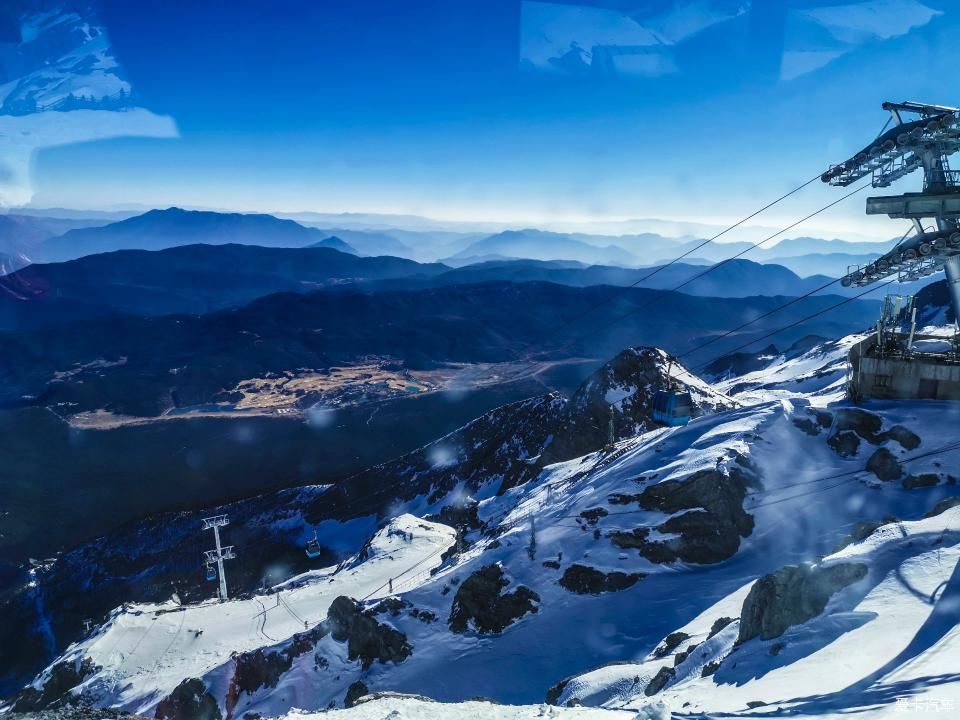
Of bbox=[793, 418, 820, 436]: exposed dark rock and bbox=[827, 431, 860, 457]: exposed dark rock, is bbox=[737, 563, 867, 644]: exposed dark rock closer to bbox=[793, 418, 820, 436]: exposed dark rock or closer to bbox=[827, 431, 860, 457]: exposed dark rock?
bbox=[827, 431, 860, 457]: exposed dark rock

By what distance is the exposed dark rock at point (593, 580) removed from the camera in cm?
2522

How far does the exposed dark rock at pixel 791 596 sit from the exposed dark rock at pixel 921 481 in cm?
1360

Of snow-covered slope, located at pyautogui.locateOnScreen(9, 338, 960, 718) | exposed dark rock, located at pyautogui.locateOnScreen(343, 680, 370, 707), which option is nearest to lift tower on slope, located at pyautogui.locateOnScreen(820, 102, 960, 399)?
snow-covered slope, located at pyautogui.locateOnScreen(9, 338, 960, 718)

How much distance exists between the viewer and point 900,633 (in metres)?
10.9

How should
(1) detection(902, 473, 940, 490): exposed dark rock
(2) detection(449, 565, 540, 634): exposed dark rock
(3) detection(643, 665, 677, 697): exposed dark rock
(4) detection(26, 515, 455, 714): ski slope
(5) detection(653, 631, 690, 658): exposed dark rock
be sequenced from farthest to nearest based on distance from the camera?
(4) detection(26, 515, 455, 714): ski slope, (2) detection(449, 565, 540, 634): exposed dark rock, (1) detection(902, 473, 940, 490): exposed dark rock, (5) detection(653, 631, 690, 658): exposed dark rock, (3) detection(643, 665, 677, 697): exposed dark rock

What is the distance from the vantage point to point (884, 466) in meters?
25.2

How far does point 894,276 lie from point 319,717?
20.4 meters

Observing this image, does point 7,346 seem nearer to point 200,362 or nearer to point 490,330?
point 200,362

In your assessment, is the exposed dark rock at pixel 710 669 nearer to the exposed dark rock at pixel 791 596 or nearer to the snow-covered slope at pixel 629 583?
the snow-covered slope at pixel 629 583

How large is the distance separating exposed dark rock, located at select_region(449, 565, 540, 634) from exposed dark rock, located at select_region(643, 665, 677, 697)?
32.7 feet

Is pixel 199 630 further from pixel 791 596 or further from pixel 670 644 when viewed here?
pixel 791 596

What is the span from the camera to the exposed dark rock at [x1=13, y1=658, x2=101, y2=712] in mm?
32094

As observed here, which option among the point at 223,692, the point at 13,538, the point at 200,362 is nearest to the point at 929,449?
the point at 223,692

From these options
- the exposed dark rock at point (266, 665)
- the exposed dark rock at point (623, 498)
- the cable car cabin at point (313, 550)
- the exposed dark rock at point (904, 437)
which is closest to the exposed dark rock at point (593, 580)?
the exposed dark rock at point (623, 498)
